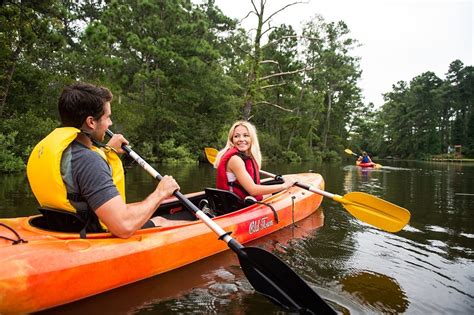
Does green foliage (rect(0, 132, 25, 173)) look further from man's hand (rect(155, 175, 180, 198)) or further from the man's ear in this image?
man's hand (rect(155, 175, 180, 198))

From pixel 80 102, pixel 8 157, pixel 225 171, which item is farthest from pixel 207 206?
pixel 8 157

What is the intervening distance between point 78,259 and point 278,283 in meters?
1.35

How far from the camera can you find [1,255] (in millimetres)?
2172

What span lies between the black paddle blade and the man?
78 centimetres

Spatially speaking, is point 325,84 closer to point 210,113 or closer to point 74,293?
point 210,113

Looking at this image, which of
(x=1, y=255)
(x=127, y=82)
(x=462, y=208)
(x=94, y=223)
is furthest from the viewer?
(x=127, y=82)

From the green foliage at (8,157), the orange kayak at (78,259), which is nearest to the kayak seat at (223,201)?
the orange kayak at (78,259)

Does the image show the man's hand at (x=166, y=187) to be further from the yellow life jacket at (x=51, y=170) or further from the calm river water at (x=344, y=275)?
the calm river water at (x=344, y=275)

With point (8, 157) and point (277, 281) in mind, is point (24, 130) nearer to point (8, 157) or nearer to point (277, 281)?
point (8, 157)

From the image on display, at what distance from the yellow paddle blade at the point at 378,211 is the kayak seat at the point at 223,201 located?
52.1 inches

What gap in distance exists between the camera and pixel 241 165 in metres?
3.99

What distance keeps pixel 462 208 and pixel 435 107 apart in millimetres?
44094

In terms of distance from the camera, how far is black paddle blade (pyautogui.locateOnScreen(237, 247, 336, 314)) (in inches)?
92.7

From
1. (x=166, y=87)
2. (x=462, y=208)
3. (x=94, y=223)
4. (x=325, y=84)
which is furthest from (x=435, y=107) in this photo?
(x=94, y=223)
